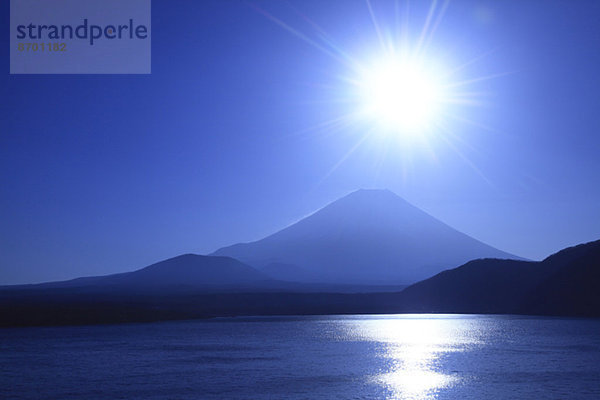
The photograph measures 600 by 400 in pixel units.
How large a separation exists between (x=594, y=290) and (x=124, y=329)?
288 feet

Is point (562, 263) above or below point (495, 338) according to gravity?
above

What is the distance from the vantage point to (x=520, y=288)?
462ft

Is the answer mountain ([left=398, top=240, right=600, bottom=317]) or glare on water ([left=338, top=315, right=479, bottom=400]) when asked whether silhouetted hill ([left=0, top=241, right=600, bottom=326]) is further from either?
glare on water ([left=338, top=315, right=479, bottom=400])

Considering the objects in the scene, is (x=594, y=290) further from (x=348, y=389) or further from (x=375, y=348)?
(x=348, y=389)

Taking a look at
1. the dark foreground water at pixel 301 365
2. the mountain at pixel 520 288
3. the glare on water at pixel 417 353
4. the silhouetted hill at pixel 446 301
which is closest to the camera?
the dark foreground water at pixel 301 365

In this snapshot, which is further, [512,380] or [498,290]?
[498,290]

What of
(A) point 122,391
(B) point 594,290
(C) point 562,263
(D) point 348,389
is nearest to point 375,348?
(D) point 348,389

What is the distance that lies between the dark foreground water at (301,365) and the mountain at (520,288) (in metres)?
42.3

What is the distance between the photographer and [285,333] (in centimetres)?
8506

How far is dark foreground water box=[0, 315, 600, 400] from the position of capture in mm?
36562

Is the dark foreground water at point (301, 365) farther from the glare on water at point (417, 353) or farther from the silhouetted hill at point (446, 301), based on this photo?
the silhouetted hill at point (446, 301)

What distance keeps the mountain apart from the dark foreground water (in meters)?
42.3

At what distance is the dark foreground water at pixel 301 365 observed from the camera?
36.6 meters

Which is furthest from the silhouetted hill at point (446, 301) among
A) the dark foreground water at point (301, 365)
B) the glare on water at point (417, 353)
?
the glare on water at point (417, 353)
